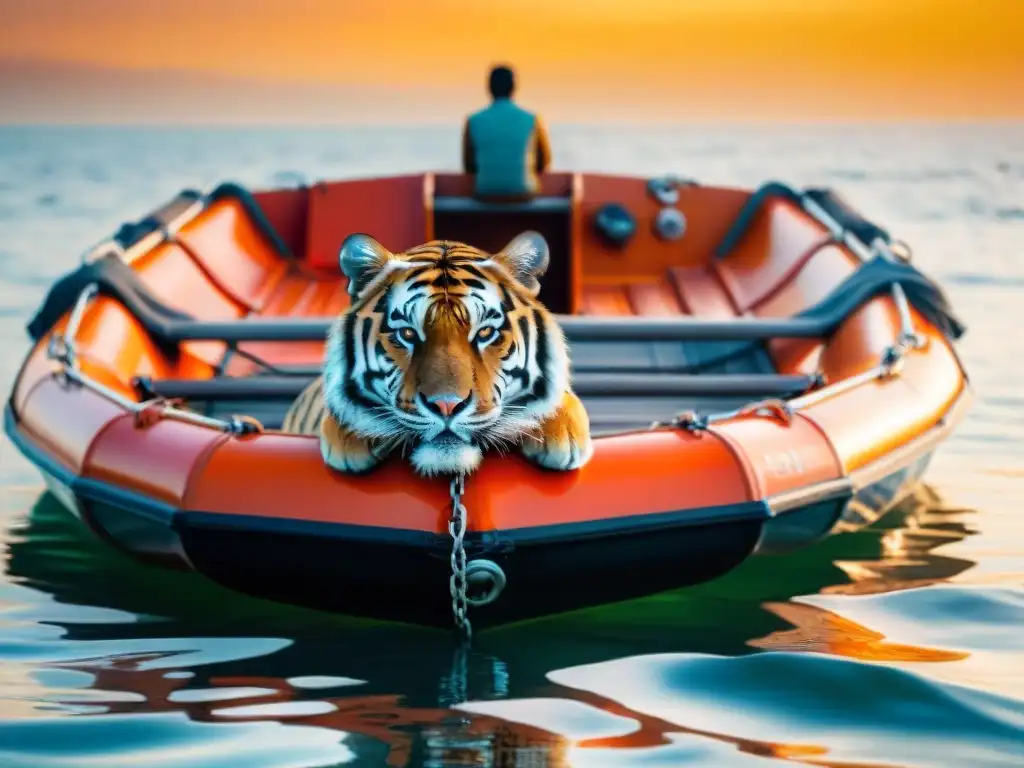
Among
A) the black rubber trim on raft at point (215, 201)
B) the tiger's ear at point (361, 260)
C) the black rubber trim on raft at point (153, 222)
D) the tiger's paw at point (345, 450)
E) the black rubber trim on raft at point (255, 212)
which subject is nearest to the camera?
the tiger's ear at point (361, 260)

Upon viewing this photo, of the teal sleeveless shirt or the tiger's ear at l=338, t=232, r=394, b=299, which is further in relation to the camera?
the teal sleeveless shirt

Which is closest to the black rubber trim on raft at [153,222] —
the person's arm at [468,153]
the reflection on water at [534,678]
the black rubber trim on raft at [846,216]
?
the person's arm at [468,153]

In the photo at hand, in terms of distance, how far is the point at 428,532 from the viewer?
3.50 meters

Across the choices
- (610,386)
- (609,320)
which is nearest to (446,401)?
(610,386)

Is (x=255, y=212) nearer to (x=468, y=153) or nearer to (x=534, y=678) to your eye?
(x=468, y=153)

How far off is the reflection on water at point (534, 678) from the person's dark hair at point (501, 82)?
3218 millimetres

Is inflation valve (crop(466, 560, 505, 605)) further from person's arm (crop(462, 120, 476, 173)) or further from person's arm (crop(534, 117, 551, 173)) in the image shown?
person's arm (crop(462, 120, 476, 173))

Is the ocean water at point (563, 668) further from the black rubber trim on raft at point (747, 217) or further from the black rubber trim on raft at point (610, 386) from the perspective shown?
the black rubber trim on raft at point (747, 217)

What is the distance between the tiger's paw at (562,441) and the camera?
353 cm

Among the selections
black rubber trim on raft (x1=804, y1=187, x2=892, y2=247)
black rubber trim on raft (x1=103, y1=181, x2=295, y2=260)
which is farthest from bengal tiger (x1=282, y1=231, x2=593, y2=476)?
black rubber trim on raft (x1=103, y1=181, x2=295, y2=260)

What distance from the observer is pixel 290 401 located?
518 centimetres

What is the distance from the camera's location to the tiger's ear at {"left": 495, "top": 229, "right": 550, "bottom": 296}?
346 cm

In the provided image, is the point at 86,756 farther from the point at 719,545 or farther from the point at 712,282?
the point at 712,282

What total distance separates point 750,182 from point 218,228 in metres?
26.2
